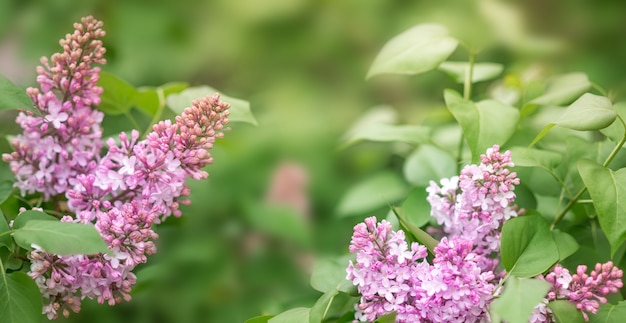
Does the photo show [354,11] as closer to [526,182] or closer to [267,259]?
[267,259]

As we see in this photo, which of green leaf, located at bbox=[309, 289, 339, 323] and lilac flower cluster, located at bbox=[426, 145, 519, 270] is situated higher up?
lilac flower cluster, located at bbox=[426, 145, 519, 270]

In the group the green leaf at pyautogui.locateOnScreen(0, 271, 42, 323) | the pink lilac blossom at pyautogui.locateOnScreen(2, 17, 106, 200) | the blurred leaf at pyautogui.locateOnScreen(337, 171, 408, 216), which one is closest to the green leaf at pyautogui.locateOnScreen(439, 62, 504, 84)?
the blurred leaf at pyautogui.locateOnScreen(337, 171, 408, 216)

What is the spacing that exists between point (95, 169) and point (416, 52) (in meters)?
0.30

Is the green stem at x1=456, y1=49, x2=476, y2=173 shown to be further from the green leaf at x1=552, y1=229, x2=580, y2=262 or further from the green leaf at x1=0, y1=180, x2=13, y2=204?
the green leaf at x1=0, y1=180, x2=13, y2=204

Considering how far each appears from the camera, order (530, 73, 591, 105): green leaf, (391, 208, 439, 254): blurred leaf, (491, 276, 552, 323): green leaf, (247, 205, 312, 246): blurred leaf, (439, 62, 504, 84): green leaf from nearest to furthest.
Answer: (491, 276, 552, 323): green leaf, (391, 208, 439, 254): blurred leaf, (530, 73, 591, 105): green leaf, (439, 62, 504, 84): green leaf, (247, 205, 312, 246): blurred leaf

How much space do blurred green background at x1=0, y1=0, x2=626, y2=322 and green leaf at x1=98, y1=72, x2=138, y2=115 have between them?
16cm

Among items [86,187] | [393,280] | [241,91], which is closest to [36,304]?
[86,187]

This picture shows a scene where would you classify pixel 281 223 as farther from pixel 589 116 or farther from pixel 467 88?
pixel 589 116

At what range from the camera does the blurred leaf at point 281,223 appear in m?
0.94

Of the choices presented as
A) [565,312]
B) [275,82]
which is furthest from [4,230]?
[275,82]

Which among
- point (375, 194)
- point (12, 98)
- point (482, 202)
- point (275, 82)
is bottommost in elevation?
point (275, 82)

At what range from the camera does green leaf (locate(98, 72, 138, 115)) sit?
2.37 ft

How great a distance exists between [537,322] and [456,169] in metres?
0.23

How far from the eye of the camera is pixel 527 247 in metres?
0.58
